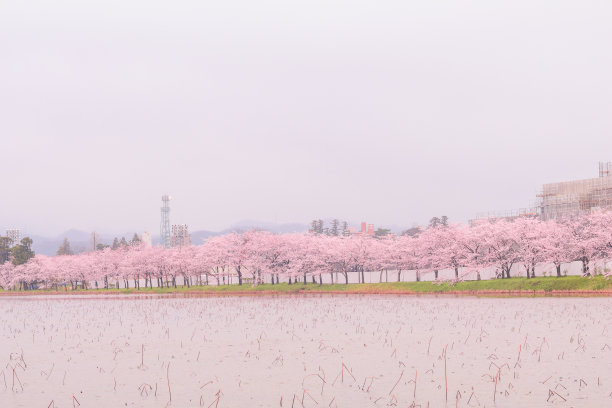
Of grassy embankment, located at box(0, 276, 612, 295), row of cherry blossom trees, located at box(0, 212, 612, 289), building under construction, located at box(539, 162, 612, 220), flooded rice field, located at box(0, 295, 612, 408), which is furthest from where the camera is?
building under construction, located at box(539, 162, 612, 220)

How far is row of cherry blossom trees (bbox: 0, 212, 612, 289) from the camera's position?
→ 65.4 metres

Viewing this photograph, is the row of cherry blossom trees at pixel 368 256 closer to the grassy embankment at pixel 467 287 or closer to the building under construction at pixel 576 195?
the grassy embankment at pixel 467 287

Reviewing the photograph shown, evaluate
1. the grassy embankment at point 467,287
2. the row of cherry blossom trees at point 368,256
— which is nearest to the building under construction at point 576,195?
the row of cherry blossom trees at point 368,256

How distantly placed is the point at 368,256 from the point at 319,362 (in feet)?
226

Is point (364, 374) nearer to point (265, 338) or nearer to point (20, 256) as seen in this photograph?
point (265, 338)

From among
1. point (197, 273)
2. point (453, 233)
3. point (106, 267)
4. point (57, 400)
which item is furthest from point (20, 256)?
point (57, 400)

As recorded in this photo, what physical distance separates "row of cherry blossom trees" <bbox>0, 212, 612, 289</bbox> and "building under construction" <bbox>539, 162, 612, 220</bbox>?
1540cm

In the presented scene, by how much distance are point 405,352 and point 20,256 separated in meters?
121

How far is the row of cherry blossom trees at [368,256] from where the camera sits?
65375mm

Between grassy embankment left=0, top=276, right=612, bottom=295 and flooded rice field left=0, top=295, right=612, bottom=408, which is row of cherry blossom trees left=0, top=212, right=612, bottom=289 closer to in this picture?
grassy embankment left=0, top=276, right=612, bottom=295

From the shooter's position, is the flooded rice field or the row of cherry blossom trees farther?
the row of cherry blossom trees

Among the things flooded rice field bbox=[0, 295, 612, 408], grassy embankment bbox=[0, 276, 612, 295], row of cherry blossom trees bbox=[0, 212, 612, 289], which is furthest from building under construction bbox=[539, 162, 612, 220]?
flooded rice field bbox=[0, 295, 612, 408]

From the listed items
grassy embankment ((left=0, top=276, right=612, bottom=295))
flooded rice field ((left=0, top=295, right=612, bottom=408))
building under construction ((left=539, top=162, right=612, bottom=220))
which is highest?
building under construction ((left=539, top=162, right=612, bottom=220))

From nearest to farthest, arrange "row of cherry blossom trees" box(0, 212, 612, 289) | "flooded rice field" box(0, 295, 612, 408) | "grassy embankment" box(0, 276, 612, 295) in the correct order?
"flooded rice field" box(0, 295, 612, 408) → "grassy embankment" box(0, 276, 612, 295) → "row of cherry blossom trees" box(0, 212, 612, 289)
